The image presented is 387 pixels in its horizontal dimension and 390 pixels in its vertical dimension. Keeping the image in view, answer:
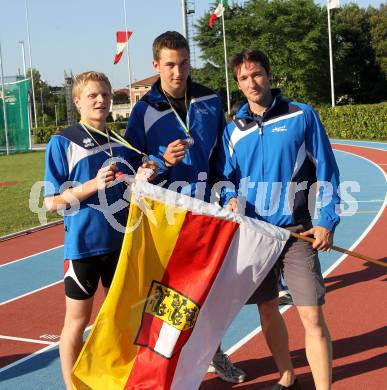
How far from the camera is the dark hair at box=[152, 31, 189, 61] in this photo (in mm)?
3590

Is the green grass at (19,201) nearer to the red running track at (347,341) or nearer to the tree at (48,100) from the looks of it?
the red running track at (347,341)


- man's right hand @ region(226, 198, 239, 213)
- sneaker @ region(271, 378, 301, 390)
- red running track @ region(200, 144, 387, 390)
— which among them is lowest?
red running track @ region(200, 144, 387, 390)

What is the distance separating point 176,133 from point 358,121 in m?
30.8

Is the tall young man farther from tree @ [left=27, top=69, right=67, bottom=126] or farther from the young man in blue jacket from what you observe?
tree @ [left=27, top=69, right=67, bottom=126]

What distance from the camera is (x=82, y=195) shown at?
3297mm

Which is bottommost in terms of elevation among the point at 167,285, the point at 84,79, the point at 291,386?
the point at 291,386

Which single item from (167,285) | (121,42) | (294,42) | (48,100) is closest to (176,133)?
(167,285)

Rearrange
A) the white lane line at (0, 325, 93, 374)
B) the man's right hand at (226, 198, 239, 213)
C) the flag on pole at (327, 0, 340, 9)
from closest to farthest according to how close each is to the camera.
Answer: the man's right hand at (226, 198, 239, 213), the white lane line at (0, 325, 93, 374), the flag on pole at (327, 0, 340, 9)

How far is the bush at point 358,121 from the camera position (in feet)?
101

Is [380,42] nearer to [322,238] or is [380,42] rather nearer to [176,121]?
[176,121]

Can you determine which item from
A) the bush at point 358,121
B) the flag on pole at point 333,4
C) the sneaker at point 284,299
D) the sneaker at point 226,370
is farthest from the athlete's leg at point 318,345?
the flag on pole at point 333,4

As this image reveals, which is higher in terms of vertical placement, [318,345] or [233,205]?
[233,205]

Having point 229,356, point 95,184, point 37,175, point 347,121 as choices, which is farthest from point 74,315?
point 347,121

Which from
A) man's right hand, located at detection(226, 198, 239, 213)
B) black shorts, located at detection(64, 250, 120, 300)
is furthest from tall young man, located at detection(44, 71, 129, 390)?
man's right hand, located at detection(226, 198, 239, 213)
